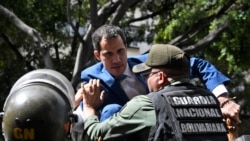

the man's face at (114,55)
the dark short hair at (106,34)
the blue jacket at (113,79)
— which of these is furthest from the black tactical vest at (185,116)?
the dark short hair at (106,34)

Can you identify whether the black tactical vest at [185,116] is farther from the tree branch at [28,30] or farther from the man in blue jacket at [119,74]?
the tree branch at [28,30]

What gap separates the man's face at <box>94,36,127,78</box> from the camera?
5.55 meters

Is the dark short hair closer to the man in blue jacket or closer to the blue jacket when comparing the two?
the man in blue jacket

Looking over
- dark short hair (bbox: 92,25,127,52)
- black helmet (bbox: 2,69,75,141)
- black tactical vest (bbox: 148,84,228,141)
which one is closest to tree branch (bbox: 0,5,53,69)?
dark short hair (bbox: 92,25,127,52)

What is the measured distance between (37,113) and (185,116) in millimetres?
997

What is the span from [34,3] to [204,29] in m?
4.14

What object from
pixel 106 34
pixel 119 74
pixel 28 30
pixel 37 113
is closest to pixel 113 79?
pixel 119 74

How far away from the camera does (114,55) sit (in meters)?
5.58

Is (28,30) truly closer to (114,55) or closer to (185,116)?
(114,55)

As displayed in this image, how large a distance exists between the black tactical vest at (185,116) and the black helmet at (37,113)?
61cm

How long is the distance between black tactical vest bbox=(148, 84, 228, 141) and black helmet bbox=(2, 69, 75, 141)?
0.61 m

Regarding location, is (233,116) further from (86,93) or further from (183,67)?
(86,93)

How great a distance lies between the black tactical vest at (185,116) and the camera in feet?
15.0

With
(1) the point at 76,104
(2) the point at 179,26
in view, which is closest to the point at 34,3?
(2) the point at 179,26
